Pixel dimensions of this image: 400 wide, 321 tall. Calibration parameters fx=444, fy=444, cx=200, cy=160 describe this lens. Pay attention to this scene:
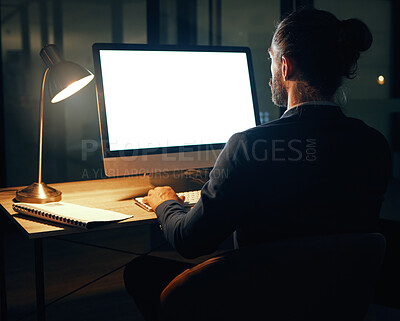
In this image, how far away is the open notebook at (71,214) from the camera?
1.20 meters

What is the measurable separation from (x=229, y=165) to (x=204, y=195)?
89mm

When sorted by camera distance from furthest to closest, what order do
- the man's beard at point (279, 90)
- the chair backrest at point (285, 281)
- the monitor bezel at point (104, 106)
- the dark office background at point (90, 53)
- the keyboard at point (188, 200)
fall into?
the dark office background at point (90, 53) → the monitor bezel at point (104, 106) → the keyboard at point (188, 200) → the man's beard at point (279, 90) → the chair backrest at point (285, 281)

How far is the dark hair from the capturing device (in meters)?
1.03

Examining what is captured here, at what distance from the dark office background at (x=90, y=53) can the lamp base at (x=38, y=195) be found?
1704 mm

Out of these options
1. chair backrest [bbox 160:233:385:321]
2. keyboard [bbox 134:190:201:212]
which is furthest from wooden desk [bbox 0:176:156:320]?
chair backrest [bbox 160:233:385:321]

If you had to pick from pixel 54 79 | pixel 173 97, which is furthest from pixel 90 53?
pixel 54 79

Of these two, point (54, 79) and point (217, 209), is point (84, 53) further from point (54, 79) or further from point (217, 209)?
point (217, 209)

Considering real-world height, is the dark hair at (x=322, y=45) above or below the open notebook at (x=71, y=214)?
above

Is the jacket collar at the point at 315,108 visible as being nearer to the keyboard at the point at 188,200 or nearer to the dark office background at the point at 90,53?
the keyboard at the point at 188,200

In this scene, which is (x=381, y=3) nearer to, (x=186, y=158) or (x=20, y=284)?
(x=186, y=158)

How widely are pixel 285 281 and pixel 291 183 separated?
197 mm

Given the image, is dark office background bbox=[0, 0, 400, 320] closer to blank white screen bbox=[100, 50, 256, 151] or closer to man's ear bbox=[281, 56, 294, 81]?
blank white screen bbox=[100, 50, 256, 151]

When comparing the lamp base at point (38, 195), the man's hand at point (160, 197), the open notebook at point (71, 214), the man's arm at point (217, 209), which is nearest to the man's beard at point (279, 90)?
the man's arm at point (217, 209)

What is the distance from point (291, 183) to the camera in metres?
0.91
